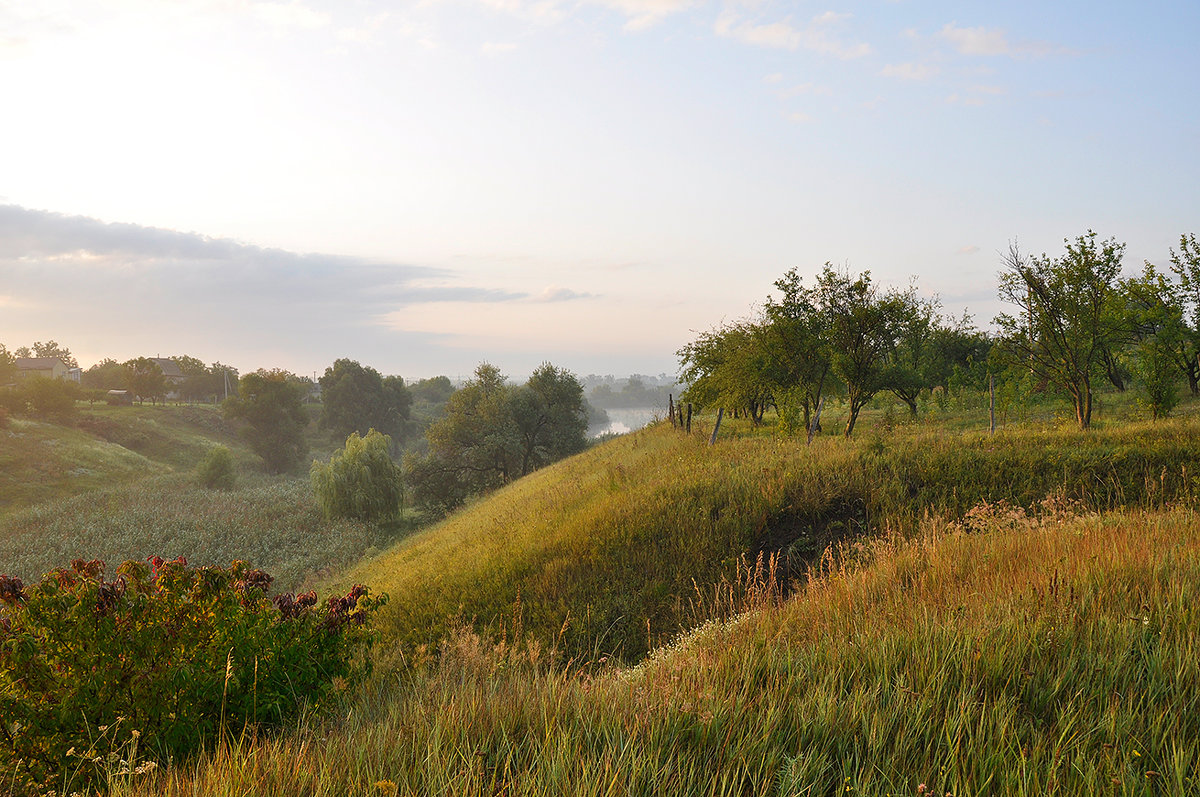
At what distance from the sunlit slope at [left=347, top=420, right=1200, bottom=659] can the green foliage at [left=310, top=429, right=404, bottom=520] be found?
2383 cm

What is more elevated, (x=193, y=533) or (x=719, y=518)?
(x=719, y=518)

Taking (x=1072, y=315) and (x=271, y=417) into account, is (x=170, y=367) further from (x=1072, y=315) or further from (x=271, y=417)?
(x=1072, y=315)

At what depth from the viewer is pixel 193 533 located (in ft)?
108

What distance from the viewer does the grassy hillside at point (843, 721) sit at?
2352 mm

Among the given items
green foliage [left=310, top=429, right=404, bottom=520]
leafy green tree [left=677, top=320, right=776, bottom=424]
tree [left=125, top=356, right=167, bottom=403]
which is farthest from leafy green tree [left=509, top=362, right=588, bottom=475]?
tree [left=125, top=356, right=167, bottom=403]

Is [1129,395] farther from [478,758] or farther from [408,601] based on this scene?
[478,758]

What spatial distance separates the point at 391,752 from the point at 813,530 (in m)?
9.68

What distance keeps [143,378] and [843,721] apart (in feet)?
318

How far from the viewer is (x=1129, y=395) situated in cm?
2758

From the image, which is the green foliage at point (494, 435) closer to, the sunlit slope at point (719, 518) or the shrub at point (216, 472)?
the shrub at point (216, 472)

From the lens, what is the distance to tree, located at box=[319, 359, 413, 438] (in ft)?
253

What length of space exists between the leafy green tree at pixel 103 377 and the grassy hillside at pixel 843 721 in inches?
4460

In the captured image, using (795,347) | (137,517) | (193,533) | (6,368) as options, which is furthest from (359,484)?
(6,368)

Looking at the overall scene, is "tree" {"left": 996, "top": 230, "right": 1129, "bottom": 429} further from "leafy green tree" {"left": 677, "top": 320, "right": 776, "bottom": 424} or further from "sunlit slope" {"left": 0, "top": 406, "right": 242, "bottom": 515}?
"sunlit slope" {"left": 0, "top": 406, "right": 242, "bottom": 515}
